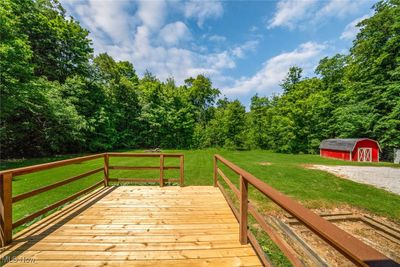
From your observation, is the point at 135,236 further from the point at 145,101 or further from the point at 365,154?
the point at 145,101

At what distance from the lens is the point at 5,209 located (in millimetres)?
2383

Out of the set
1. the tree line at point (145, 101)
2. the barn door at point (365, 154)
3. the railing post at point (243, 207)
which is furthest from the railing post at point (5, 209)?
the barn door at point (365, 154)

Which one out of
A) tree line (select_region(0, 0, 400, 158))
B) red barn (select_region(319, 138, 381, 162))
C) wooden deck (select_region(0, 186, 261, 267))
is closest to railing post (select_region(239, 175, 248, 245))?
wooden deck (select_region(0, 186, 261, 267))

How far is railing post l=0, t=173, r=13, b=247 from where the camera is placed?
232cm

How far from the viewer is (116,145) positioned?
73.8 feet

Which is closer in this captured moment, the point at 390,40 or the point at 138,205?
the point at 138,205

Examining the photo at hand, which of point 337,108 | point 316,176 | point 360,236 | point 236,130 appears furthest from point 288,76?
point 360,236

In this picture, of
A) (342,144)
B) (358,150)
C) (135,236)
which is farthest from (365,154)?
(135,236)

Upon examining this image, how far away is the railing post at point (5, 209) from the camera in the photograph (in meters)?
Result: 2.32

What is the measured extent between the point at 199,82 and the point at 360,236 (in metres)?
32.2

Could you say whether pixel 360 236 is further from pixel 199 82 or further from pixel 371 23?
pixel 199 82

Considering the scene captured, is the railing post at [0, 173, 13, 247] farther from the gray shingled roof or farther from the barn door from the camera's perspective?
the barn door

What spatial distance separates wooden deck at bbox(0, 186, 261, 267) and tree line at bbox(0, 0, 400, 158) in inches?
414

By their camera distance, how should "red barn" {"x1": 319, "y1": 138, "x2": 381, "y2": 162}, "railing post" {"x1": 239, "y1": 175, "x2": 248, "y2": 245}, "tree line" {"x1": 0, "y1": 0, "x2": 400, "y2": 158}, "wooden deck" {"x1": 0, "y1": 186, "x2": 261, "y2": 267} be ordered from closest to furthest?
"wooden deck" {"x1": 0, "y1": 186, "x2": 261, "y2": 267} → "railing post" {"x1": 239, "y1": 175, "x2": 248, "y2": 245} → "tree line" {"x1": 0, "y1": 0, "x2": 400, "y2": 158} → "red barn" {"x1": 319, "y1": 138, "x2": 381, "y2": 162}
